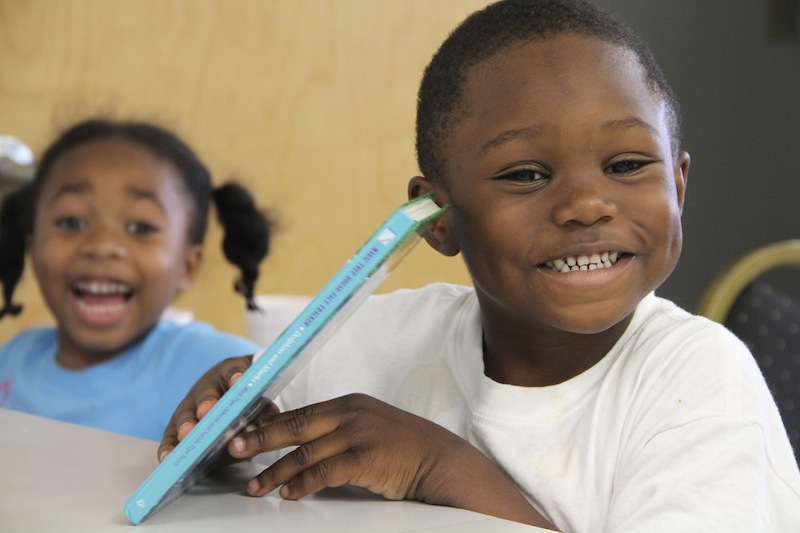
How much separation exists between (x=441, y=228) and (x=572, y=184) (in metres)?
0.20

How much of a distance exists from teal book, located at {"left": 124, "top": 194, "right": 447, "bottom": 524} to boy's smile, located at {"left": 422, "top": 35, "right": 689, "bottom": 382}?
0.81 feet

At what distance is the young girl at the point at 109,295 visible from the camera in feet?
5.35

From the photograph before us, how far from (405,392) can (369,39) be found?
5.60ft

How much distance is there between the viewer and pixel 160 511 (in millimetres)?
Result: 609

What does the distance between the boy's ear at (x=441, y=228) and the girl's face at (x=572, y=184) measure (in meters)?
0.07

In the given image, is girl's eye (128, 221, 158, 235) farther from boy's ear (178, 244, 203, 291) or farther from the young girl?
boy's ear (178, 244, 203, 291)

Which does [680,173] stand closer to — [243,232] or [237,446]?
[237,446]

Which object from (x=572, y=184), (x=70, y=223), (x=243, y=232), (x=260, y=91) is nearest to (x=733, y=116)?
(x=260, y=91)

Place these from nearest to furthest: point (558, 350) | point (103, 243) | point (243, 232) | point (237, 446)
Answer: point (237, 446), point (558, 350), point (103, 243), point (243, 232)

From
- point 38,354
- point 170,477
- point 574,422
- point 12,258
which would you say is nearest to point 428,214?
point 170,477

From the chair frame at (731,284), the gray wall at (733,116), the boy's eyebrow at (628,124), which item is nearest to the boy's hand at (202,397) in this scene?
the boy's eyebrow at (628,124)

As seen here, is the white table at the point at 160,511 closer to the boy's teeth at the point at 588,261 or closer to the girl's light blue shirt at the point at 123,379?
the boy's teeth at the point at 588,261

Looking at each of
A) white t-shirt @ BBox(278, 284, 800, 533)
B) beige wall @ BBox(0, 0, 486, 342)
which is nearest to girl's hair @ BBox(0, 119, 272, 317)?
beige wall @ BBox(0, 0, 486, 342)

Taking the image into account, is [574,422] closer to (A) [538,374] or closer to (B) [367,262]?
(A) [538,374]
